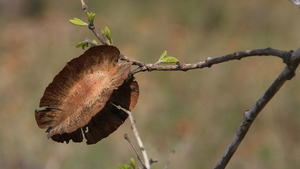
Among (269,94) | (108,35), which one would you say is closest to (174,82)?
(108,35)

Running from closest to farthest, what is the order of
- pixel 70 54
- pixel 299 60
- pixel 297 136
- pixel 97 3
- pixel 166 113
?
pixel 299 60
pixel 297 136
pixel 166 113
pixel 70 54
pixel 97 3

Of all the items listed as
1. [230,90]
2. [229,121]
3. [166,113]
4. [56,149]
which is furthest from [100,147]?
[230,90]

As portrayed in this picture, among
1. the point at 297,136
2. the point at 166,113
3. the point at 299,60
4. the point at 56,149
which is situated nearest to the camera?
the point at 299,60

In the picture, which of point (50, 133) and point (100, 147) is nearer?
point (50, 133)

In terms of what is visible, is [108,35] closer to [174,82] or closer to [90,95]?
[90,95]

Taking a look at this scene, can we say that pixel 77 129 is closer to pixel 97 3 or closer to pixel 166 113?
pixel 166 113

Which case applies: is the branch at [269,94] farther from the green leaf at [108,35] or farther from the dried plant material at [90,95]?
the green leaf at [108,35]

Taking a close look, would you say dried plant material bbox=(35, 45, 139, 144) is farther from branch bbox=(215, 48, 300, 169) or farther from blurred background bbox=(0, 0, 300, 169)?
blurred background bbox=(0, 0, 300, 169)
